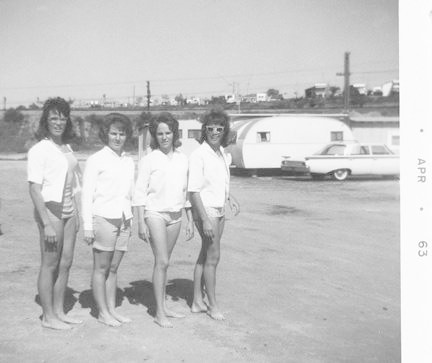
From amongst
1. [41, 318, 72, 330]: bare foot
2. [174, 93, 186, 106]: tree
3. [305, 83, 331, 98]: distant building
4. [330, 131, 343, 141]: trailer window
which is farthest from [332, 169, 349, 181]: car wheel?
[174, 93, 186, 106]: tree

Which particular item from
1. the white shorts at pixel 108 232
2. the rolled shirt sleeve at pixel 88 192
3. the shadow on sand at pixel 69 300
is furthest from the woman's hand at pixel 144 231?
the shadow on sand at pixel 69 300

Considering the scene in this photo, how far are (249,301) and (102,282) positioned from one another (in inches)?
45.0

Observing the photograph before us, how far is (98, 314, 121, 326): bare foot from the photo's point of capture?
328cm

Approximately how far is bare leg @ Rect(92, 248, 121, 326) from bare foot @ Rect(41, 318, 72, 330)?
0.23m

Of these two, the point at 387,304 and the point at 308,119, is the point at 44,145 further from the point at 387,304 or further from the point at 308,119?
the point at 308,119

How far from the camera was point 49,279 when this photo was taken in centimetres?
319

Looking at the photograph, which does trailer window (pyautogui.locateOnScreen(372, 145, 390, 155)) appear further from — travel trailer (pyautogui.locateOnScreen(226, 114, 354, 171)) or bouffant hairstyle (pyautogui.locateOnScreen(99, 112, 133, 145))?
bouffant hairstyle (pyautogui.locateOnScreen(99, 112, 133, 145))

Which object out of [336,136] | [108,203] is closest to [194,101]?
[336,136]

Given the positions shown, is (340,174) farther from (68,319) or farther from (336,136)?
(68,319)

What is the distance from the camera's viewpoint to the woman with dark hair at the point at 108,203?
3.21 metres

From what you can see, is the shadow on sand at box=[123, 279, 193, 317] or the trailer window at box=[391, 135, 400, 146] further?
the trailer window at box=[391, 135, 400, 146]

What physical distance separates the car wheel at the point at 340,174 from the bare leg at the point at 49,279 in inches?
490
